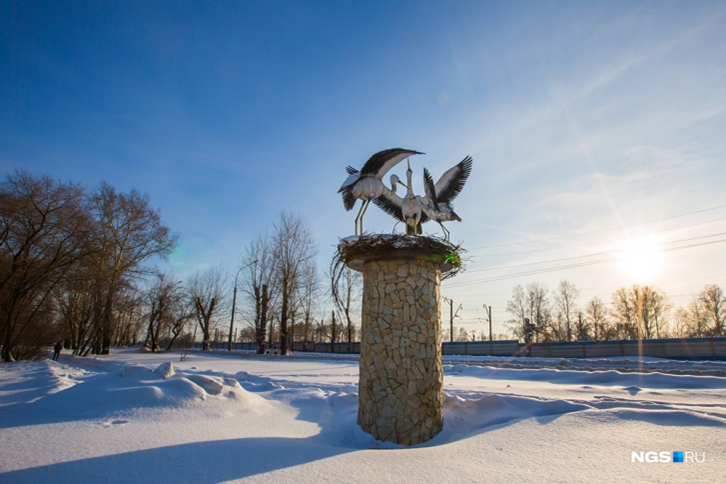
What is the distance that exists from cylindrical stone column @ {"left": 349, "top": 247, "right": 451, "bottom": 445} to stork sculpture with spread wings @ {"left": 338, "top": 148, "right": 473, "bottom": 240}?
76 cm

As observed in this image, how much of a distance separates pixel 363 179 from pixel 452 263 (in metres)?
1.62

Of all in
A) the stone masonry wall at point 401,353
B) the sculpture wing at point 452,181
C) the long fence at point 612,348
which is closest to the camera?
the stone masonry wall at point 401,353

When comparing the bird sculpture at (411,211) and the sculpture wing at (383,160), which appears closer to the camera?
A: the sculpture wing at (383,160)

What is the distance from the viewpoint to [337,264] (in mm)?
5012

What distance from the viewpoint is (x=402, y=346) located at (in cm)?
433

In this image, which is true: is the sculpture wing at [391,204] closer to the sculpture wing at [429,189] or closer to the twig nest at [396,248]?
the sculpture wing at [429,189]

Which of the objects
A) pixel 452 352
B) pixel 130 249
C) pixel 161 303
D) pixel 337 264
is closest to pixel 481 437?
pixel 337 264

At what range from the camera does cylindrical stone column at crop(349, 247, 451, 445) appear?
13.7 ft

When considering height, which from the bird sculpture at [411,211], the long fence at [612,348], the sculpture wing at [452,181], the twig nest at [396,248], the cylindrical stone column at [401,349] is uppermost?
the sculpture wing at [452,181]

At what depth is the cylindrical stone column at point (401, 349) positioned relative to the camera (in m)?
4.19

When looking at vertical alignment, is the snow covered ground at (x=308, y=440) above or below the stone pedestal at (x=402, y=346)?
below

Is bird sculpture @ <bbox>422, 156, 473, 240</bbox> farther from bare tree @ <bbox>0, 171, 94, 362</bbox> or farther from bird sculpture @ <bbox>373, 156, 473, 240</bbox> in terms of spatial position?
bare tree @ <bbox>0, 171, 94, 362</bbox>

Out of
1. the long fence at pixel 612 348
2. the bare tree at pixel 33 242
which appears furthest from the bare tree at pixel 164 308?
the long fence at pixel 612 348

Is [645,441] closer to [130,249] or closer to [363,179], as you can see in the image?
[363,179]
